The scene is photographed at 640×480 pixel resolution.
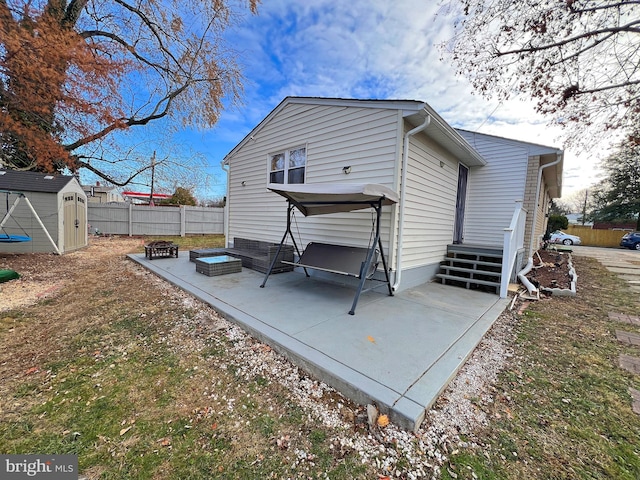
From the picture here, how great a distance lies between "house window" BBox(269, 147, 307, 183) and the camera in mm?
6199

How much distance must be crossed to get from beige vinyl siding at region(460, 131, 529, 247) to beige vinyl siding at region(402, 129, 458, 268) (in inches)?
59.5

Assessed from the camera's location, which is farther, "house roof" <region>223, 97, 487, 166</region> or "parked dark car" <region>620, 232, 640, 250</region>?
"parked dark car" <region>620, 232, 640, 250</region>

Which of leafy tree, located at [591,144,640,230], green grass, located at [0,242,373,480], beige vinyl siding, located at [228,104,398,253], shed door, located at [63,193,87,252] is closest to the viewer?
green grass, located at [0,242,373,480]

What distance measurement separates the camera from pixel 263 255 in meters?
6.66

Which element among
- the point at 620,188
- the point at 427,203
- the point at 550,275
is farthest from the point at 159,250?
the point at 620,188

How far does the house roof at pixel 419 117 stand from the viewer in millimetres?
4227

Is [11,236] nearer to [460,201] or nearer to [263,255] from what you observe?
[263,255]

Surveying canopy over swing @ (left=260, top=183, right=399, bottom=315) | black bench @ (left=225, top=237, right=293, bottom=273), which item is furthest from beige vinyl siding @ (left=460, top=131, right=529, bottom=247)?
black bench @ (left=225, top=237, right=293, bottom=273)

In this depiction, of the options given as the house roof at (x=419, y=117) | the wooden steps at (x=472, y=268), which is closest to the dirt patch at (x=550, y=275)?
the wooden steps at (x=472, y=268)

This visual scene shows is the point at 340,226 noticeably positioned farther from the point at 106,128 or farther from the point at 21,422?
the point at 106,128

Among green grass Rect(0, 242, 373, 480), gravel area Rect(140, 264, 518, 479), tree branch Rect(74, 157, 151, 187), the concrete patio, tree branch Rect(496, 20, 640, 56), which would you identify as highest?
tree branch Rect(496, 20, 640, 56)

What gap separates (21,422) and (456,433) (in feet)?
9.93

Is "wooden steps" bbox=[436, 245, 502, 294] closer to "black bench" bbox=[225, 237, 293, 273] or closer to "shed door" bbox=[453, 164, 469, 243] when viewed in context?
"shed door" bbox=[453, 164, 469, 243]

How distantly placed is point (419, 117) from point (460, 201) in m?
4.19
